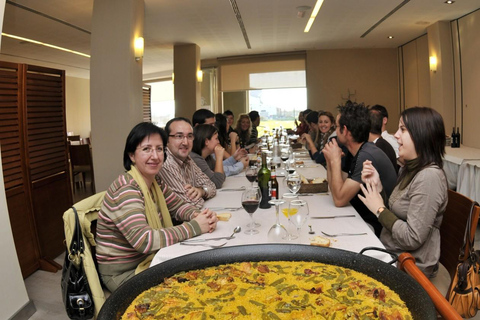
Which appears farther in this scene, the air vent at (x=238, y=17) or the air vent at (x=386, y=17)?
the air vent at (x=386, y=17)

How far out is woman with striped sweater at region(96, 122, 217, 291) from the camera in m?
1.60

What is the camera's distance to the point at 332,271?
112 centimetres

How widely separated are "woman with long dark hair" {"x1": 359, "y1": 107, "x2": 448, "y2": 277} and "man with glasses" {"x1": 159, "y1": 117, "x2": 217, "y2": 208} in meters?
1.02

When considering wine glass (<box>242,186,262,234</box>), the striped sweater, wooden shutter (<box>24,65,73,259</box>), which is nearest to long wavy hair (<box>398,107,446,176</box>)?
wine glass (<box>242,186,262,234</box>)

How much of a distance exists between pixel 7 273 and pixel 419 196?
2.31m

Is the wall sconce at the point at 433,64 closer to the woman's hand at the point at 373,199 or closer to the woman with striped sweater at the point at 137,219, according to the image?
the woman's hand at the point at 373,199

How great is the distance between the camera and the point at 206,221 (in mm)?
1752

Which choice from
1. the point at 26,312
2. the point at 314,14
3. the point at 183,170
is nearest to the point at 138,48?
the point at 314,14

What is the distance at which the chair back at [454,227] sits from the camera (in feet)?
5.42

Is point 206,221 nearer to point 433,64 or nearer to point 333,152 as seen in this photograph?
point 333,152

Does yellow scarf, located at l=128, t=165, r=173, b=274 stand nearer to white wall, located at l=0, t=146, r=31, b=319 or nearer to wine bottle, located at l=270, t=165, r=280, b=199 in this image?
wine bottle, located at l=270, t=165, r=280, b=199

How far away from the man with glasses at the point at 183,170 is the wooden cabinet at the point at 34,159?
1314mm

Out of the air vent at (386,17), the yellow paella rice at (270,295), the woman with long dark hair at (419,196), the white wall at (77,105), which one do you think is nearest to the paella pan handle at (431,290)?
the yellow paella rice at (270,295)

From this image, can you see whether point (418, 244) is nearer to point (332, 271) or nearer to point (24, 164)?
point (332, 271)
